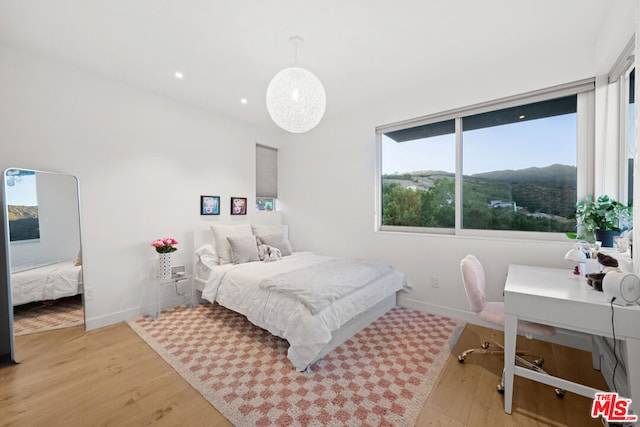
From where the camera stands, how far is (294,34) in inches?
85.3

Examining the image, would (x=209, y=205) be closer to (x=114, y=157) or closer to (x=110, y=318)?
(x=114, y=157)

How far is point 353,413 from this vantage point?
161 centimetres

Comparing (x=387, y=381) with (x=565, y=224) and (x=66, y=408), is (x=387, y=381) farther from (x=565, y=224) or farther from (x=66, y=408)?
(x=565, y=224)

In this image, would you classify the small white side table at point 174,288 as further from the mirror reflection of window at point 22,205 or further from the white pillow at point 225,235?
the mirror reflection of window at point 22,205

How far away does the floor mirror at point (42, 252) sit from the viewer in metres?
2.24

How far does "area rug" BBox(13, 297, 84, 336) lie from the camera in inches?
88.9

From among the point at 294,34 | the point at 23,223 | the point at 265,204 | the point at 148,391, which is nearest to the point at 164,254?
the point at 23,223

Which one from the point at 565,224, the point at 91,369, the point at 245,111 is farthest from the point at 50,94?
the point at 565,224

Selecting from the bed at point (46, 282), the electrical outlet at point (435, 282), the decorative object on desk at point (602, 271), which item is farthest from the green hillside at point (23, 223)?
the decorative object on desk at point (602, 271)

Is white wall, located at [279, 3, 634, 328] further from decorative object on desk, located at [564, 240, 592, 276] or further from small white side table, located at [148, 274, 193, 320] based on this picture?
small white side table, located at [148, 274, 193, 320]

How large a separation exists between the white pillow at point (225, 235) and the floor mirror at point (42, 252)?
1.35 metres

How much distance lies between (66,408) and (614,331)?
325 centimetres

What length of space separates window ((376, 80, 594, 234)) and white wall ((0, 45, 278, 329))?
2.66 m

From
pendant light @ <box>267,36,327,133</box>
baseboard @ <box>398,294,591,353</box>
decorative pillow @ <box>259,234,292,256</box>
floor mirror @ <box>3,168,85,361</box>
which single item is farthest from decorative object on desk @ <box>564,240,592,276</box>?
floor mirror @ <box>3,168,85,361</box>
